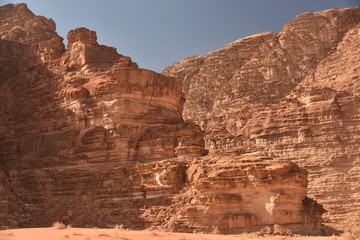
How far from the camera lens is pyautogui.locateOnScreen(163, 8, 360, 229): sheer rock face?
181ft

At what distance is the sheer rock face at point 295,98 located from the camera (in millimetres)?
55188

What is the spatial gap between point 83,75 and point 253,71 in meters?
60.9

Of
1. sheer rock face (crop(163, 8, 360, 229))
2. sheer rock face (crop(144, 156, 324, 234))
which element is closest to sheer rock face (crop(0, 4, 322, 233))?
sheer rock face (crop(144, 156, 324, 234))

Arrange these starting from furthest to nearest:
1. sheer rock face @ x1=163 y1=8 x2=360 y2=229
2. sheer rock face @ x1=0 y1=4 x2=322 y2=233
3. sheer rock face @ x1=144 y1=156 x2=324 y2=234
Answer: sheer rock face @ x1=163 y1=8 x2=360 y2=229
sheer rock face @ x1=0 y1=4 x2=322 y2=233
sheer rock face @ x1=144 y1=156 x2=324 y2=234

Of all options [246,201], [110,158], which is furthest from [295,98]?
[246,201]

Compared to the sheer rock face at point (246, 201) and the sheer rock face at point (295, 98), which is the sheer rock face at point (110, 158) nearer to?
the sheer rock face at point (246, 201)

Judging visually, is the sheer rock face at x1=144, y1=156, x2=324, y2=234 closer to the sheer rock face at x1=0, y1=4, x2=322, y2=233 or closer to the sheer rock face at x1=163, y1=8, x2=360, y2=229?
the sheer rock face at x1=0, y1=4, x2=322, y2=233

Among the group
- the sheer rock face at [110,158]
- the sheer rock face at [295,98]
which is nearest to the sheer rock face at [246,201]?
the sheer rock face at [110,158]

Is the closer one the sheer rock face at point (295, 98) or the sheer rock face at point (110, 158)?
the sheer rock face at point (110, 158)

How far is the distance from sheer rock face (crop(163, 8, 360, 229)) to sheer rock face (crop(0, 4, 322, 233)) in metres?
24.1

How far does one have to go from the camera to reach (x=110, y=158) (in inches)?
1025

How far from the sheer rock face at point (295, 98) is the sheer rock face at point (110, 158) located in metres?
24.1

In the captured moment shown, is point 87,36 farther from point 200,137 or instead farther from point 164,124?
point 200,137

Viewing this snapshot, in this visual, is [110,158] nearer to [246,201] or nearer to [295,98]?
[246,201]
